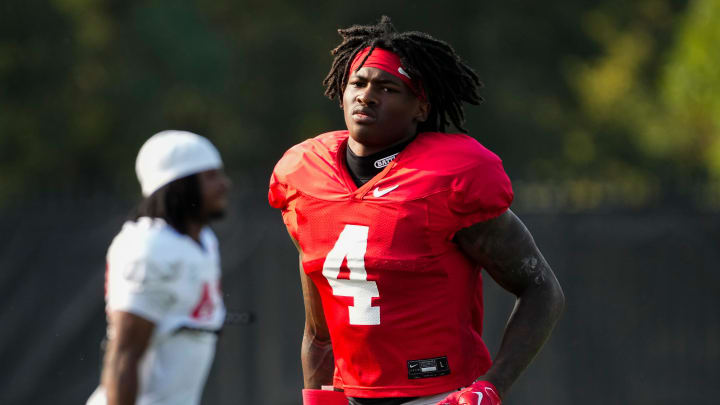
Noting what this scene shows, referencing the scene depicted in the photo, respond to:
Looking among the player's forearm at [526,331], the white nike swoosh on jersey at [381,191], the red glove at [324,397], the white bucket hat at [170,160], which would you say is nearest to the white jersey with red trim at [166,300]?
the white bucket hat at [170,160]

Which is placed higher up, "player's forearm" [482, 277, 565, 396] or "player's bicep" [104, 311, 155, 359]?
"player's bicep" [104, 311, 155, 359]

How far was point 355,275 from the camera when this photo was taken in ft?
13.0

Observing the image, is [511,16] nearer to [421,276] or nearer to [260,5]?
[260,5]

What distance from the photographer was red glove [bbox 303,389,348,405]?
4094mm

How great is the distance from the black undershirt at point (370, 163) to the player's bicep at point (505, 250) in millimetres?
383

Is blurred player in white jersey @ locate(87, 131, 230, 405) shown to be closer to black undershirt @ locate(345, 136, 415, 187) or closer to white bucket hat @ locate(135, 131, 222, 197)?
white bucket hat @ locate(135, 131, 222, 197)

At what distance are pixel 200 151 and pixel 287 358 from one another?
601 cm

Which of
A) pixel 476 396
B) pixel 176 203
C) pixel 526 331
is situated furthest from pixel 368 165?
pixel 476 396

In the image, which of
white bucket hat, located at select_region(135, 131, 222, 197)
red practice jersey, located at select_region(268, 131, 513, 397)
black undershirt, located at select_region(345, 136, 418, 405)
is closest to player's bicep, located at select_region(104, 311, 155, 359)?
white bucket hat, located at select_region(135, 131, 222, 197)

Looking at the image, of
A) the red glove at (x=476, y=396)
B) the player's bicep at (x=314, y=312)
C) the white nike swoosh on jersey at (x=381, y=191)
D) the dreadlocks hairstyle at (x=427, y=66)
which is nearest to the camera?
the red glove at (x=476, y=396)

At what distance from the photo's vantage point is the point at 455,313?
3973mm

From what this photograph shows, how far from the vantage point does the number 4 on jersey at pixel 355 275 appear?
3.94 meters

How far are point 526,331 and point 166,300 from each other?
1.19 m

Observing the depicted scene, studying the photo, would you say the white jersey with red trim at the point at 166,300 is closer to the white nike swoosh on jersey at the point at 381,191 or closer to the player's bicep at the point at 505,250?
the white nike swoosh on jersey at the point at 381,191
